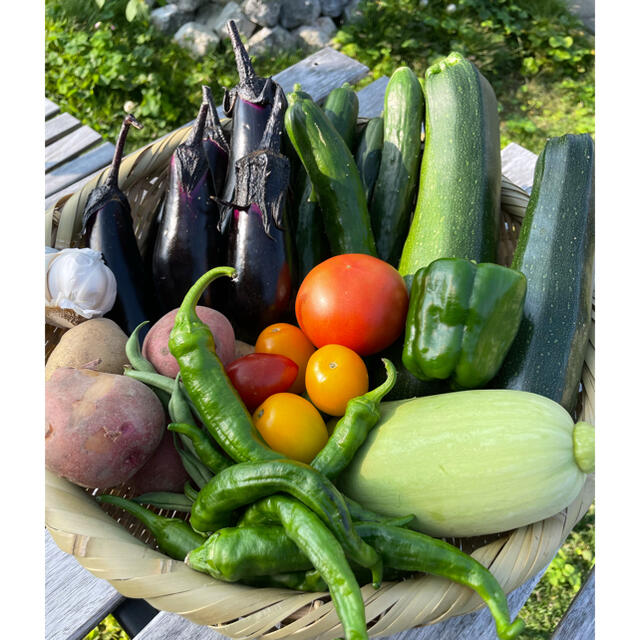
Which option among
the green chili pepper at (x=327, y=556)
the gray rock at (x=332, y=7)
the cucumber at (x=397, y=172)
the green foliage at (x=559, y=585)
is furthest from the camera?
the gray rock at (x=332, y=7)

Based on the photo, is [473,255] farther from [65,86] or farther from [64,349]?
[65,86]

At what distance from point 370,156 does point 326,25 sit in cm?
199

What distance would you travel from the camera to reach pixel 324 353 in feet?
4.36

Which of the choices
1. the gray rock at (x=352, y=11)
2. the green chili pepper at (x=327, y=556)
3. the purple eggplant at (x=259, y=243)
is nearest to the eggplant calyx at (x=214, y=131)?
the purple eggplant at (x=259, y=243)

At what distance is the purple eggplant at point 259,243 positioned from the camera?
1500 millimetres

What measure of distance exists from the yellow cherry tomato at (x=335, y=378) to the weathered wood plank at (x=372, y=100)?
1188 mm

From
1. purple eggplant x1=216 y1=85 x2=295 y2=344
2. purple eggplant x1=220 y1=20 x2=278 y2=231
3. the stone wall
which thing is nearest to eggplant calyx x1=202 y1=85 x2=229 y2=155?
purple eggplant x1=220 y1=20 x2=278 y2=231

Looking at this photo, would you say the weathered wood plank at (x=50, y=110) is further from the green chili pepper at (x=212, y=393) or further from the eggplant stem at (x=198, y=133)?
the green chili pepper at (x=212, y=393)

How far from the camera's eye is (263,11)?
3326 mm

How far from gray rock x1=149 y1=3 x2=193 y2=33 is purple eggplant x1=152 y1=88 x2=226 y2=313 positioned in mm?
2103

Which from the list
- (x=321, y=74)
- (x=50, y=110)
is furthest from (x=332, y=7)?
(x=50, y=110)

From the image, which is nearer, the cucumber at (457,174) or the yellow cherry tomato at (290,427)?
the yellow cherry tomato at (290,427)

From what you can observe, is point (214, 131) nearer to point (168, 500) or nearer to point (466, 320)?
point (466, 320)

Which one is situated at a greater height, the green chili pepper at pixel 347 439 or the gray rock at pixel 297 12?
the gray rock at pixel 297 12
